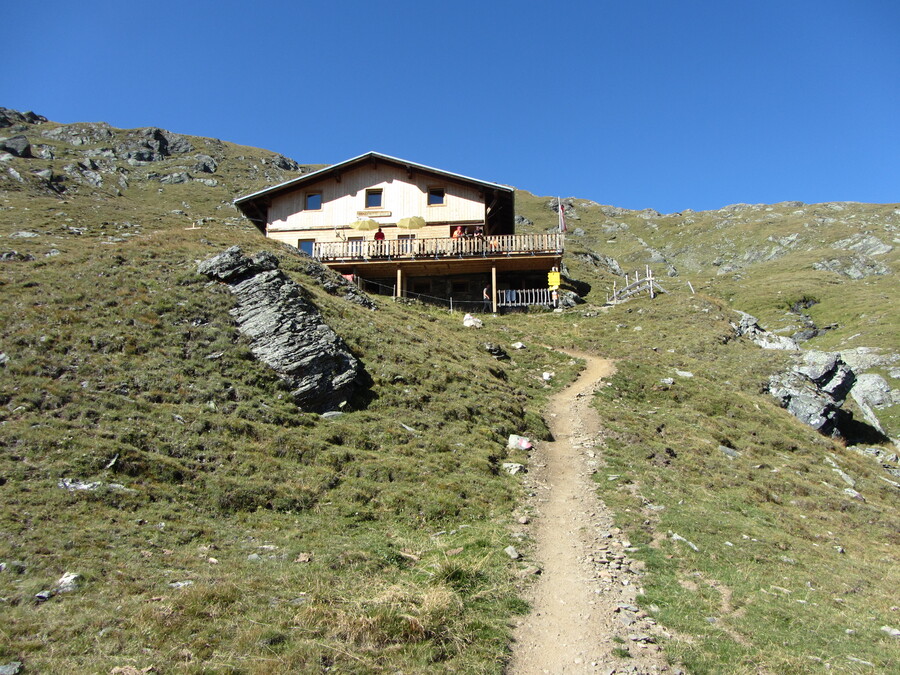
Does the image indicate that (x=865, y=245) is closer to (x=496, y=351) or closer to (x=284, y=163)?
(x=496, y=351)

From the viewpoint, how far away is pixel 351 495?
12.4 m

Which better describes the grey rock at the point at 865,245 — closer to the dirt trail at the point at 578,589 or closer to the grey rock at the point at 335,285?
the grey rock at the point at 335,285

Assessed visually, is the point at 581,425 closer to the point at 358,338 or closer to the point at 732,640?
the point at 358,338

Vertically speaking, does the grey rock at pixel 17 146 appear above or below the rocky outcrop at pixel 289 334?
above

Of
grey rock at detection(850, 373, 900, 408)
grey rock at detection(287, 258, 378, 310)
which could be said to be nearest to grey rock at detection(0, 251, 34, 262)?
grey rock at detection(287, 258, 378, 310)

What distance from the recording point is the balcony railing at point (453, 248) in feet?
121

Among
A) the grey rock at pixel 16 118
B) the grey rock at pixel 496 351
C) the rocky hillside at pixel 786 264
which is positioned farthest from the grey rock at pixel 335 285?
the grey rock at pixel 16 118

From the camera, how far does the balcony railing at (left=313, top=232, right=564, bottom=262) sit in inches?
1448

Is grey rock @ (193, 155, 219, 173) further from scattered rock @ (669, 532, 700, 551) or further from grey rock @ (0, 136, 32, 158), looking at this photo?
scattered rock @ (669, 532, 700, 551)

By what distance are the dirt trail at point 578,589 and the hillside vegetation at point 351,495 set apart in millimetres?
453

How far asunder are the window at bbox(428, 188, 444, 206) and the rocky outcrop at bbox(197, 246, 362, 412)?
21344 mm

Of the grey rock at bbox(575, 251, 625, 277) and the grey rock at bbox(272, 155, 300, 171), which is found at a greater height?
the grey rock at bbox(272, 155, 300, 171)

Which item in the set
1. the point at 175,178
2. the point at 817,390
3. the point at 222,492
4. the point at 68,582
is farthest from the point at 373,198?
the point at 175,178

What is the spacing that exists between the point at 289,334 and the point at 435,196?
84.1 ft
